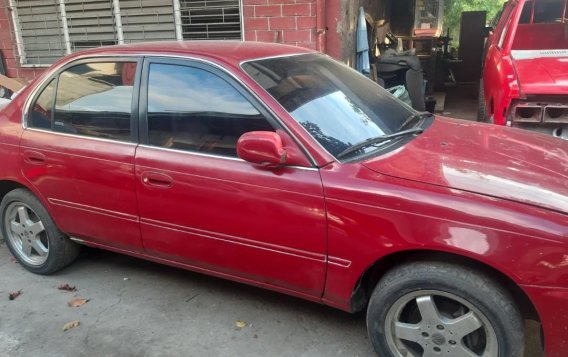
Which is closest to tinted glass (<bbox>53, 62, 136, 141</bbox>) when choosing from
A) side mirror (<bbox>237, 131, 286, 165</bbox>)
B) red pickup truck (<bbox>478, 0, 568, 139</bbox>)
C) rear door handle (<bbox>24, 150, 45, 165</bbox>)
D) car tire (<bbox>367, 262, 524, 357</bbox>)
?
rear door handle (<bbox>24, 150, 45, 165</bbox>)

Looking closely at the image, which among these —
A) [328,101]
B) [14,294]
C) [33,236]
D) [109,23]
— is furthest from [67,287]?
[109,23]

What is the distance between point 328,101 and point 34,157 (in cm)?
212

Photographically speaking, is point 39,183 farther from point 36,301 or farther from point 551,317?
point 551,317

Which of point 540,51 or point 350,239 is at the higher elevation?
point 540,51

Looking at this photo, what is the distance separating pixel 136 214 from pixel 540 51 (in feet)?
15.1

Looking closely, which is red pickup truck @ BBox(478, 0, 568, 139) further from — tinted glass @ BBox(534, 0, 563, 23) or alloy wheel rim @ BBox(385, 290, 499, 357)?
alloy wheel rim @ BBox(385, 290, 499, 357)

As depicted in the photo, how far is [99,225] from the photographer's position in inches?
131

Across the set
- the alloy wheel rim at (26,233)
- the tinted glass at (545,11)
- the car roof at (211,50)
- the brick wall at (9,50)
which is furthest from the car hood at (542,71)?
the brick wall at (9,50)

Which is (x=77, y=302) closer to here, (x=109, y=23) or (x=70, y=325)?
(x=70, y=325)

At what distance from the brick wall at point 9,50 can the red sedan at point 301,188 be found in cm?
564

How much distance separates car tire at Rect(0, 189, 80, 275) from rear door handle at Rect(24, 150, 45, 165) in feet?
1.03

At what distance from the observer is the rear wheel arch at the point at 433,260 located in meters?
2.29

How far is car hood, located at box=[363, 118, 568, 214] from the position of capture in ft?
7.42

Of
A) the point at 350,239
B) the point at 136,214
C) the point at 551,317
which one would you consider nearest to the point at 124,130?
the point at 136,214
